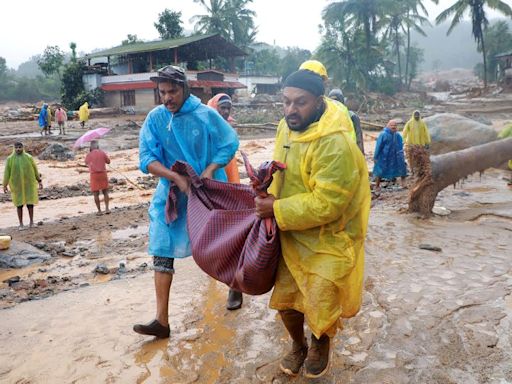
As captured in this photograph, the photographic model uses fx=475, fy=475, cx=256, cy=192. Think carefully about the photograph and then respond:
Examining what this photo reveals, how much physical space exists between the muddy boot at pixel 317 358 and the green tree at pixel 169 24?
37995mm

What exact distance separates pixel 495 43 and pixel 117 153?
43.4 meters

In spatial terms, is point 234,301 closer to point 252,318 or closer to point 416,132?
point 252,318

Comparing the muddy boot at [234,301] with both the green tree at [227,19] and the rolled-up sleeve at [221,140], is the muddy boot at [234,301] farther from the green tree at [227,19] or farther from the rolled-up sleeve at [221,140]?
the green tree at [227,19]

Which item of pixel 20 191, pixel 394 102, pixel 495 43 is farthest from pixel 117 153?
pixel 495 43

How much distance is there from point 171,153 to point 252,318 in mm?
1299

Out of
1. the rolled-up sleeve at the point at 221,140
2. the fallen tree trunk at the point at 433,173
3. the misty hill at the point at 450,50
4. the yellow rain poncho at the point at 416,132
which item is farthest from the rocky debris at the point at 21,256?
the misty hill at the point at 450,50

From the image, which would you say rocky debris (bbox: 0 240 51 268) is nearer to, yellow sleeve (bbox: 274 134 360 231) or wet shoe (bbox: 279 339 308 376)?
wet shoe (bbox: 279 339 308 376)

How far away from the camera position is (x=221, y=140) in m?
3.23

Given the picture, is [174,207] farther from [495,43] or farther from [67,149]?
[495,43]

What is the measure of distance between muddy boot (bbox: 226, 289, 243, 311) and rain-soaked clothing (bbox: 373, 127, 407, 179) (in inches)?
253

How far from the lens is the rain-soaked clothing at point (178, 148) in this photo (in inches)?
119

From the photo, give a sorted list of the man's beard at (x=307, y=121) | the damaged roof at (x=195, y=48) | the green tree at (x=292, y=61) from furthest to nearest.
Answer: the green tree at (x=292, y=61)
the damaged roof at (x=195, y=48)
the man's beard at (x=307, y=121)

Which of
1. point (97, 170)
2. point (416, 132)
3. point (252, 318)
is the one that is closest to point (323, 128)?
point (252, 318)

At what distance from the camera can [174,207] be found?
2963 millimetres
